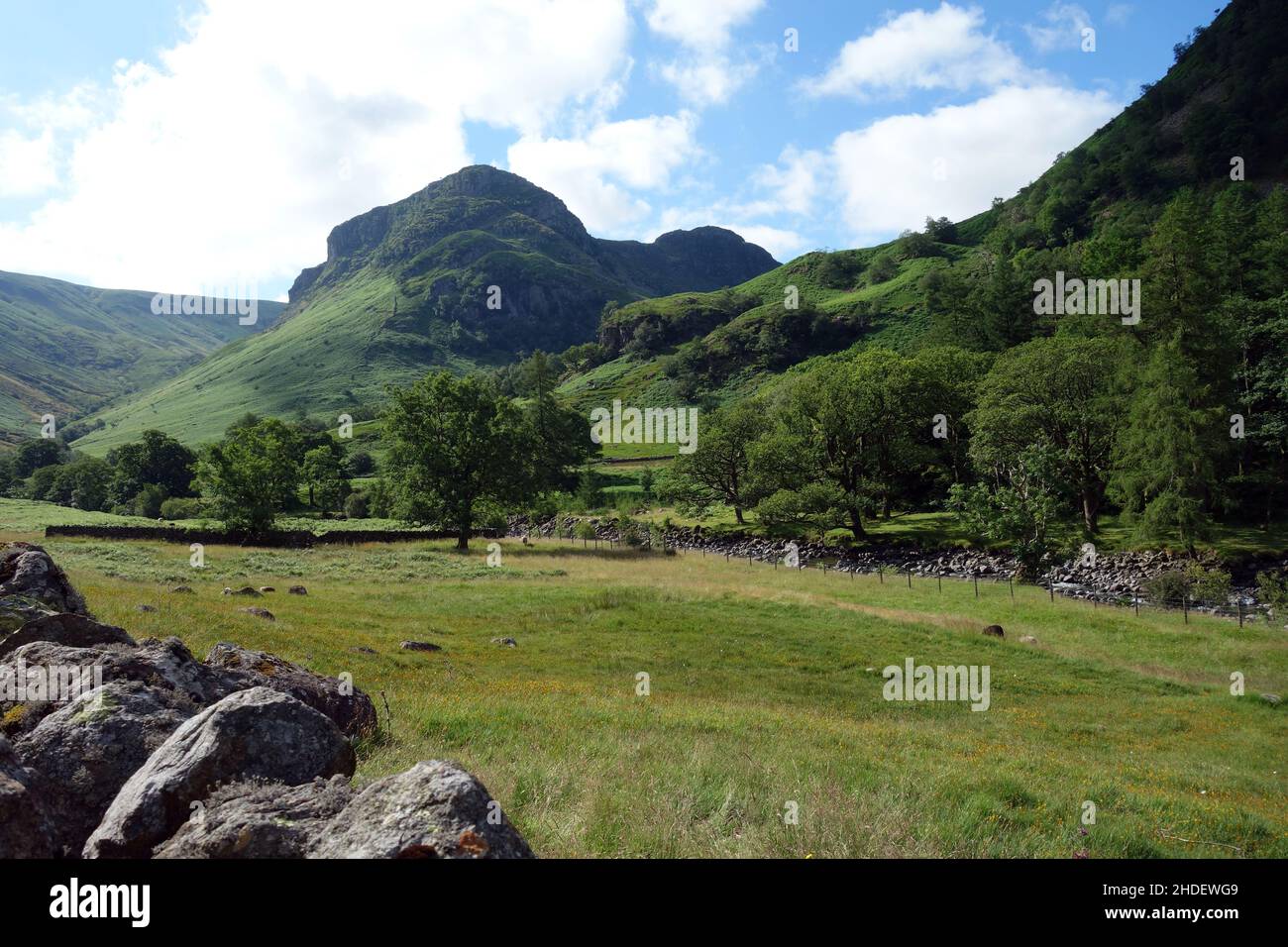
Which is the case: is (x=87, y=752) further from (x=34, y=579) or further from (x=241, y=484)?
(x=241, y=484)

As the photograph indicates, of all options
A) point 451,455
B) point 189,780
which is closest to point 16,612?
point 189,780

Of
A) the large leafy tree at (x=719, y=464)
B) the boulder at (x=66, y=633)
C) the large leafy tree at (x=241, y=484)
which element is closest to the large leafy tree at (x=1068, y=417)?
the large leafy tree at (x=719, y=464)

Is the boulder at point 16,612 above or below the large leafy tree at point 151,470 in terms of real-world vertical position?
below

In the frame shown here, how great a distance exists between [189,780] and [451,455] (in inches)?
2372

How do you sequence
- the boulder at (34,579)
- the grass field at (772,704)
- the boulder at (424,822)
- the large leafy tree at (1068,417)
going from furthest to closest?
the large leafy tree at (1068,417)
the boulder at (34,579)
the grass field at (772,704)
the boulder at (424,822)

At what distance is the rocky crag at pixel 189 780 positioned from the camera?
4.39m

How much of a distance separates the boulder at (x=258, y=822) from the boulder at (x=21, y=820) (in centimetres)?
86

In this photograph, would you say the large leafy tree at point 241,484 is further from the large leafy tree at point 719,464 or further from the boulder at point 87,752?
the boulder at point 87,752

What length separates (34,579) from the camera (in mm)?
12734

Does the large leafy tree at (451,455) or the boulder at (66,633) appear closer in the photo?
the boulder at (66,633)

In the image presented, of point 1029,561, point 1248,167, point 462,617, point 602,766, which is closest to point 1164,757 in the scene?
point 602,766

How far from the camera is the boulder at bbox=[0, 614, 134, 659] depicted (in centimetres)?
909
